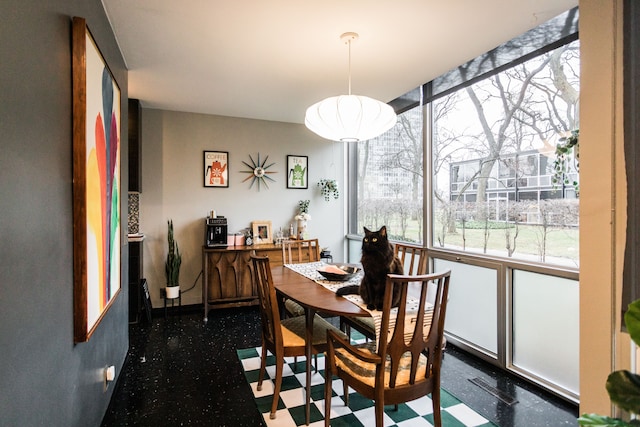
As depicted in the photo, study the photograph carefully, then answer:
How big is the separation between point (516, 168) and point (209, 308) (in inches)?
140

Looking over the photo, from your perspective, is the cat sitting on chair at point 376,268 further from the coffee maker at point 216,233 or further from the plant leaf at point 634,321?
the coffee maker at point 216,233

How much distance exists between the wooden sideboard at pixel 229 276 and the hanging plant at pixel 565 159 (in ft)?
9.81

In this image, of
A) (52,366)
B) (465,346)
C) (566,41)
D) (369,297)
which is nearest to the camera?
(52,366)

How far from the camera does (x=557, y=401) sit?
7.27 ft

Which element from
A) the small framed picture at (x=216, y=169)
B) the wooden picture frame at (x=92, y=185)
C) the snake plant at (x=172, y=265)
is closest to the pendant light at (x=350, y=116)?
the wooden picture frame at (x=92, y=185)

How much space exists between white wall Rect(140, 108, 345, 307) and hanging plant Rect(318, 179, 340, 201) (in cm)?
7

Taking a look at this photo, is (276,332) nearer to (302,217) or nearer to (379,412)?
(379,412)

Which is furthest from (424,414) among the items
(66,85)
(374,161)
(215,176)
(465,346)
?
(215,176)

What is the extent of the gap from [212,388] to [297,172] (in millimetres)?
3074

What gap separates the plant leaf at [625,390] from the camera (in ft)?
2.13

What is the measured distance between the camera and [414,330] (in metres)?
1.57

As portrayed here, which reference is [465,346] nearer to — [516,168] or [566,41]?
[516,168]

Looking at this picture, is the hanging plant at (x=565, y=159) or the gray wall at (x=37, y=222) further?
the hanging plant at (x=565, y=159)

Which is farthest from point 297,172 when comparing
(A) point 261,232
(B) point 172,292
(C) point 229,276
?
(B) point 172,292
